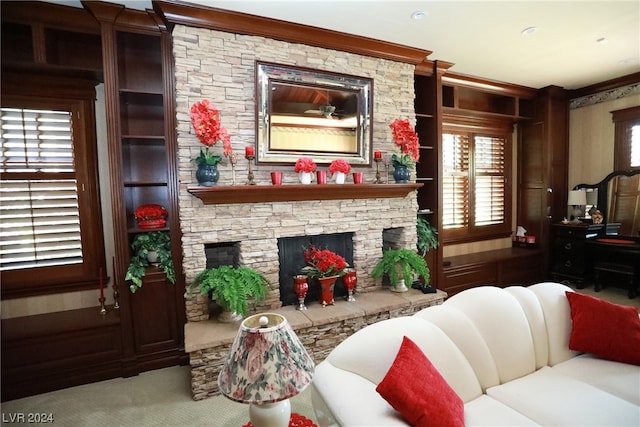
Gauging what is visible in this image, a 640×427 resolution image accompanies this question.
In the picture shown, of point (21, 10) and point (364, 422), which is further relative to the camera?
point (21, 10)

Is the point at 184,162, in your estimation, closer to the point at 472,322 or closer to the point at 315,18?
the point at 315,18

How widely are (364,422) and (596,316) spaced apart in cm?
182

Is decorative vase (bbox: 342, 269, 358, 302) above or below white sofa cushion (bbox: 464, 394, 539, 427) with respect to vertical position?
above

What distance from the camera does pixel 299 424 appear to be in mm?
1488

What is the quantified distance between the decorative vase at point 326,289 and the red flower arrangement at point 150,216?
1.63 metres

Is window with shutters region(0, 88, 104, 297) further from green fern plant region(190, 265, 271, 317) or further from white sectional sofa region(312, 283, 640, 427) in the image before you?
white sectional sofa region(312, 283, 640, 427)

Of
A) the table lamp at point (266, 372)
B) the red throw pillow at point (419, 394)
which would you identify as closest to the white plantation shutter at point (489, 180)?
the red throw pillow at point (419, 394)

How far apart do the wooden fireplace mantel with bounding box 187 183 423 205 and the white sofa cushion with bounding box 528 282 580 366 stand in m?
1.65

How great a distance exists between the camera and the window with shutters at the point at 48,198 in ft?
9.42

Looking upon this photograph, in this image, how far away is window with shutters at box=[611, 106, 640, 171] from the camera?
452 cm

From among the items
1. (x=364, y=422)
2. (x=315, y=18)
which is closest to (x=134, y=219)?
(x=315, y=18)

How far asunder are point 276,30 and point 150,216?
2082mm

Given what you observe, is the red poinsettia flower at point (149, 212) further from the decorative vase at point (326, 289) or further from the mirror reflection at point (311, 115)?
the decorative vase at point (326, 289)

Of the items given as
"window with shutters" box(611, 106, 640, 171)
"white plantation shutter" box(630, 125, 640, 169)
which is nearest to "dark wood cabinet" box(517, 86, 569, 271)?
"window with shutters" box(611, 106, 640, 171)
